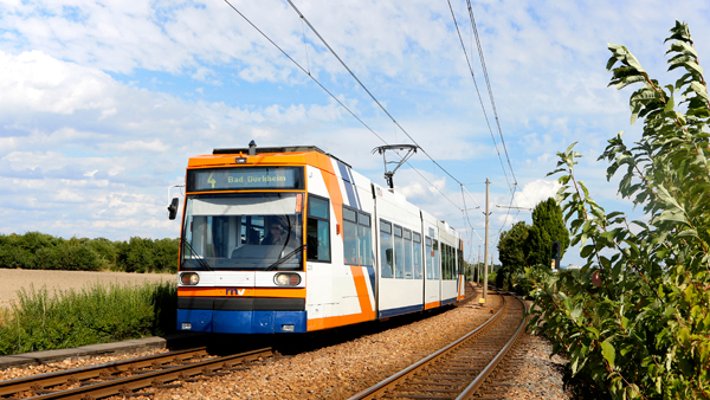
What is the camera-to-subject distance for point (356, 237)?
48.3ft

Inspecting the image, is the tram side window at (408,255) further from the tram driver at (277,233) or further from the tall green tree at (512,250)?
the tall green tree at (512,250)

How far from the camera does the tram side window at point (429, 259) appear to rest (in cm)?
2254

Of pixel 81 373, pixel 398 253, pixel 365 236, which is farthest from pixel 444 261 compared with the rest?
pixel 81 373

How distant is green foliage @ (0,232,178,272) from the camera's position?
60.0m

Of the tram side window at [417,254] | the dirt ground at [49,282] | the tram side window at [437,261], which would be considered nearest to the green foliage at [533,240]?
the dirt ground at [49,282]

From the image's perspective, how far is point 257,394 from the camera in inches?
354

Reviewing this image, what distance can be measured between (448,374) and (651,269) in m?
8.32

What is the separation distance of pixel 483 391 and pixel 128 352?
594 cm

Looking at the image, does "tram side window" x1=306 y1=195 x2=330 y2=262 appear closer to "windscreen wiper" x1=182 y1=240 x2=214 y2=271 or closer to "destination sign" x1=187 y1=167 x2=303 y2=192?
"destination sign" x1=187 y1=167 x2=303 y2=192

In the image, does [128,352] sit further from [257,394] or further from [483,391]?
[483,391]

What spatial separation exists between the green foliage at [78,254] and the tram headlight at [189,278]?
1925 inches

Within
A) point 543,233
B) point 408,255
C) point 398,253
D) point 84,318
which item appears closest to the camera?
point 84,318

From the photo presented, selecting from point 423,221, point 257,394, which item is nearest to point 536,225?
point 423,221

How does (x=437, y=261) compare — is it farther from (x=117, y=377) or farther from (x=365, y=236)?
(x=117, y=377)
